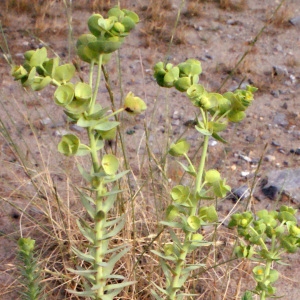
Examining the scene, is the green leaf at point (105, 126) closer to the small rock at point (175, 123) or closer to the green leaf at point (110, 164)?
the green leaf at point (110, 164)

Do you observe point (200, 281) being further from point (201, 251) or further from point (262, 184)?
point (262, 184)

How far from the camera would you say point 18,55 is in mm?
3893

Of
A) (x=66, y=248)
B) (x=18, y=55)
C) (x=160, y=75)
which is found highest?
(x=160, y=75)

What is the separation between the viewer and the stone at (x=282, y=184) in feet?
9.15

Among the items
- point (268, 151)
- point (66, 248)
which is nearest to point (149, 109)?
point (268, 151)

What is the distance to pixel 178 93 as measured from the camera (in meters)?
3.68

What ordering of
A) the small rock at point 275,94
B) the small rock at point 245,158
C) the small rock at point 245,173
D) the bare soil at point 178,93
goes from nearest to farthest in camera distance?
the bare soil at point 178,93, the small rock at point 245,173, the small rock at point 245,158, the small rock at point 275,94

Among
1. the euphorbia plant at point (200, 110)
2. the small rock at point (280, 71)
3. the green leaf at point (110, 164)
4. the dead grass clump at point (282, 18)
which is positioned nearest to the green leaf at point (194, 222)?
the euphorbia plant at point (200, 110)

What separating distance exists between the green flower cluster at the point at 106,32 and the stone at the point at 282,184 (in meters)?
1.68

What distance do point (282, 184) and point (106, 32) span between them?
1.79 metres

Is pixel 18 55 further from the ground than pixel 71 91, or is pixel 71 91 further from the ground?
pixel 71 91

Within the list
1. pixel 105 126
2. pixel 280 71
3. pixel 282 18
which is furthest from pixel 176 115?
pixel 105 126

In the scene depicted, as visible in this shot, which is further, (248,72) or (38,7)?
(38,7)

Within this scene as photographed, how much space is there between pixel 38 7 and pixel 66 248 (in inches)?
96.0
